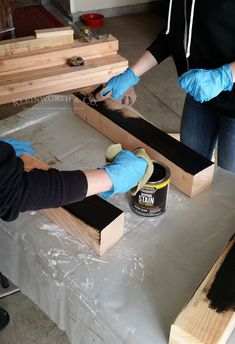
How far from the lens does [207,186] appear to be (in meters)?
1.27

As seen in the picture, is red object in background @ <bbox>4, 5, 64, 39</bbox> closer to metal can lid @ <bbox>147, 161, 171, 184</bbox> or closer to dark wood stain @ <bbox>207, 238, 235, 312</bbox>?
metal can lid @ <bbox>147, 161, 171, 184</bbox>

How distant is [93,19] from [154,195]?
11.7 ft

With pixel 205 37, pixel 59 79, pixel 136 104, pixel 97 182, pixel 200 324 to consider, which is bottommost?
pixel 136 104

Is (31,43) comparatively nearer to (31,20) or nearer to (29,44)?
(29,44)

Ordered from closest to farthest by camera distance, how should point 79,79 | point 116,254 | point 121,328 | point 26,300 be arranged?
point 121,328 → point 116,254 → point 26,300 → point 79,79

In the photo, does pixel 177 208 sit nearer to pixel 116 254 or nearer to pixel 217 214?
pixel 217 214

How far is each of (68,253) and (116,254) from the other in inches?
5.0

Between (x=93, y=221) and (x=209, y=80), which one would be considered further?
(x=209, y=80)

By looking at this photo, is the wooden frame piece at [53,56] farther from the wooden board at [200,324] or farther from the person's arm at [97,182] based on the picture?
the wooden board at [200,324]

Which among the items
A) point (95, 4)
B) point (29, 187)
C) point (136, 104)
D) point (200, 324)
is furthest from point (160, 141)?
point (95, 4)

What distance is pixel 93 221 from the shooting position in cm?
106

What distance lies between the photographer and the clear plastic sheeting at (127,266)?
938 millimetres

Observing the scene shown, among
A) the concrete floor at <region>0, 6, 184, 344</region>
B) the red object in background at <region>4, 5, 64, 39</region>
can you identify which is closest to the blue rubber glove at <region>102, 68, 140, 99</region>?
the concrete floor at <region>0, 6, 184, 344</region>

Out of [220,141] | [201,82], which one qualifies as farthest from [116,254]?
[220,141]
